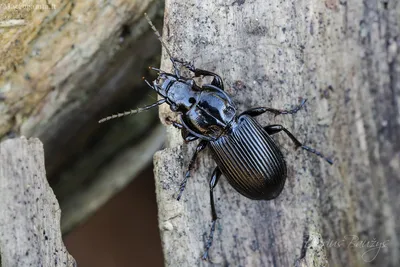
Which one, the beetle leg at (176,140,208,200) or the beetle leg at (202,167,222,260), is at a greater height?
the beetle leg at (176,140,208,200)

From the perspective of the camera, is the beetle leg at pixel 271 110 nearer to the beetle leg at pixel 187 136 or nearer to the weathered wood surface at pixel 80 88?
the beetle leg at pixel 187 136

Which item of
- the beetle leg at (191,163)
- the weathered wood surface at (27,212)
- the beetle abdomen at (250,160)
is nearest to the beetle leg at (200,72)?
the beetle abdomen at (250,160)

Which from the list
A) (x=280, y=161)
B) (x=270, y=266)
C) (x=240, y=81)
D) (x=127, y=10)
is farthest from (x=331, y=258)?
(x=127, y=10)

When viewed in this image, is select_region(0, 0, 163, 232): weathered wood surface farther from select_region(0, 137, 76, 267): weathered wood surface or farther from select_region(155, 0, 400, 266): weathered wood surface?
select_region(155, 0, 400, 266): weathered wood surface

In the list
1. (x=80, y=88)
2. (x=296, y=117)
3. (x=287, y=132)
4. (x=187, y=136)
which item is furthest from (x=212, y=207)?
(x=80, y=88)

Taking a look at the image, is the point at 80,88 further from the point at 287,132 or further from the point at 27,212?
the point at 287,132

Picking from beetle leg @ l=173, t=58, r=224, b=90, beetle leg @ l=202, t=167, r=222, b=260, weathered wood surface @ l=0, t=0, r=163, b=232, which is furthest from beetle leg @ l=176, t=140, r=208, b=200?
weathered wood surface @ l=0, t=0, r=163, b=232

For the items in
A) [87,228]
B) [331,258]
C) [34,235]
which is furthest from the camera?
[87,228]

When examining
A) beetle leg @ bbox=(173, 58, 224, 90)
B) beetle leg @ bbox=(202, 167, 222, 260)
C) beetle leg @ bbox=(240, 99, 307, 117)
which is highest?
beetle leg @ bbox=(173, 58, 224, 90)

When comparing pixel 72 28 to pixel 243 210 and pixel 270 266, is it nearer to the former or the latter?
pixel 243 210
